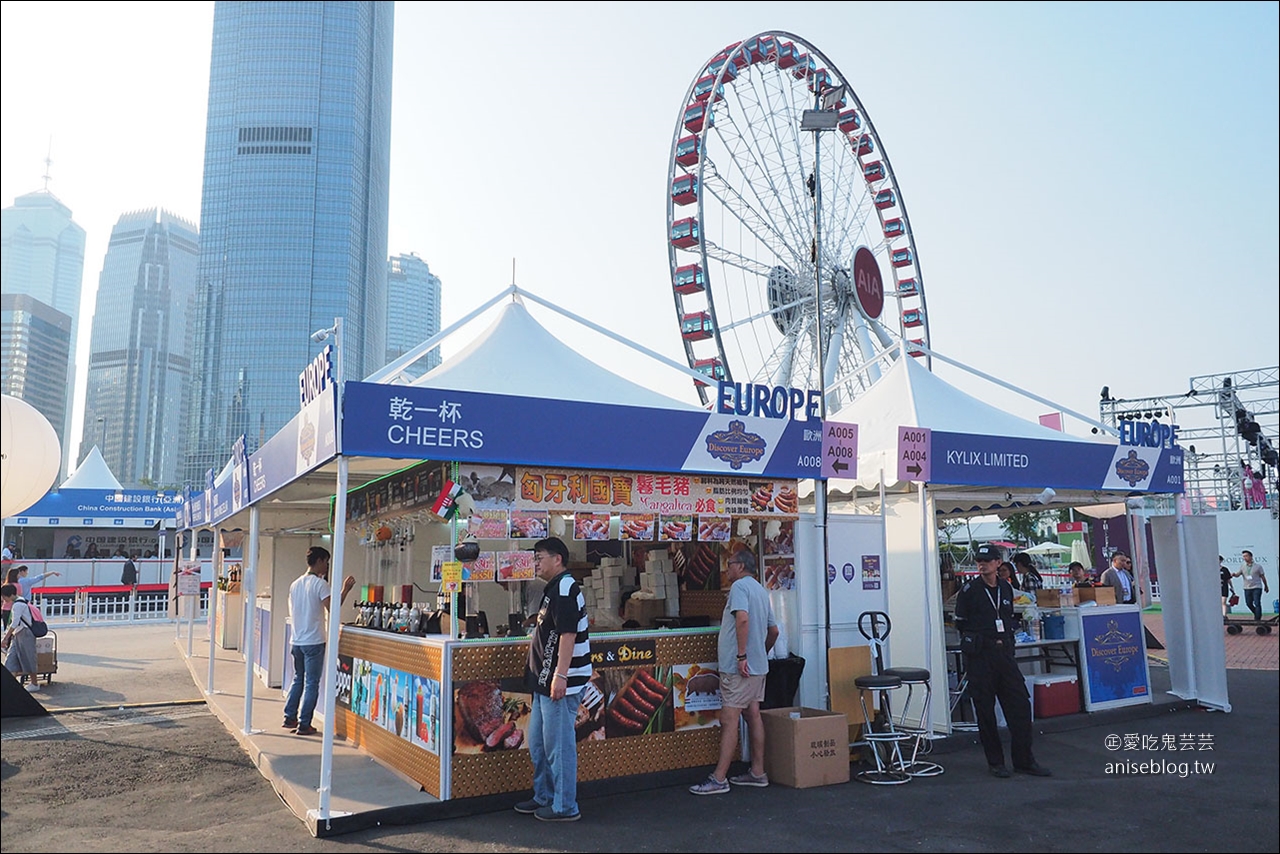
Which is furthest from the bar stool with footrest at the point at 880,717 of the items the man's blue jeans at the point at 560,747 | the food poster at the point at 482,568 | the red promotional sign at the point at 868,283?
the red promotional sign at the point at 868,283

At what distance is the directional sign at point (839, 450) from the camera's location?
744cm

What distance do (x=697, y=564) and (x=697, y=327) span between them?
7.07 metres

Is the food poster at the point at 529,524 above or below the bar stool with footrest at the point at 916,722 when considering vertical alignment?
above

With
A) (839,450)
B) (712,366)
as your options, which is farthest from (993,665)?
(712,366)

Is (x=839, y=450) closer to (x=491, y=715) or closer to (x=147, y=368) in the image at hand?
(x=491, y=715)

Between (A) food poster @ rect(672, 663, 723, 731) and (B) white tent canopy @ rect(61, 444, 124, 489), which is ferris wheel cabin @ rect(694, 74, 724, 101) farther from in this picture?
(B) white tent canopy @ rect(61, 444, 124, 489)

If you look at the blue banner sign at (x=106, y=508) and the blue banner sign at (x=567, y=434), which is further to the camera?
the blue banner sign at (x=106, y=508)

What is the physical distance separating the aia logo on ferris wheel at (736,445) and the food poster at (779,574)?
108 cm

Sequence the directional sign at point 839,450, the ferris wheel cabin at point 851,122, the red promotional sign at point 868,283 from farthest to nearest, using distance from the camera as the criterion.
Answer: the ferris wheel cabin at point 851,122
the red promotional sign at point 868,283
the directional sign at point 839,450

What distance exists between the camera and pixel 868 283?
48.1ft

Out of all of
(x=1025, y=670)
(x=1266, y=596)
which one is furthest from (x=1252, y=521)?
(x=1025, y=670)

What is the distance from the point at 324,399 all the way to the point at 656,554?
351 centimetres

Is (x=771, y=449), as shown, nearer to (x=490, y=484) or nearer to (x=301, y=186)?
(x=490, y=484)

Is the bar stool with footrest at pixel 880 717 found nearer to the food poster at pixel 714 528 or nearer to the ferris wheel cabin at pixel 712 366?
the food poster at pixel 714 528
